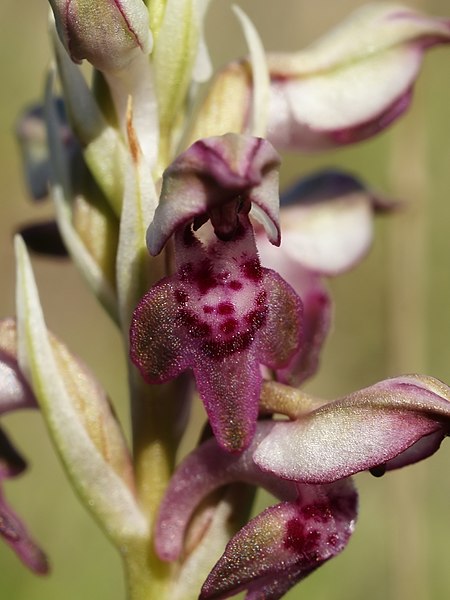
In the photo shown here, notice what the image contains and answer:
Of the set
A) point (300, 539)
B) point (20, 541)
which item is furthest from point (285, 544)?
point (20, 541)

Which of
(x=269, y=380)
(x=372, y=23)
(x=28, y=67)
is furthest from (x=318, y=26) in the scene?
(x=269, y=380)

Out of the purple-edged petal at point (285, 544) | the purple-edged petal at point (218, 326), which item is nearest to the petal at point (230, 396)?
the purple-edged petal at point (218, 326)

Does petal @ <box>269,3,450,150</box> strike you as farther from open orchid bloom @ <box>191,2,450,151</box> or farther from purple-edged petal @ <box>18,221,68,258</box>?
purple-edged petal @ <box>18,221,68,258</box>

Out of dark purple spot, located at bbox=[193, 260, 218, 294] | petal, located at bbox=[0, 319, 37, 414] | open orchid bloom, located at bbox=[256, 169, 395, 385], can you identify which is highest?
dark purple spot, located at bbox=[193, 260, 218, 294]

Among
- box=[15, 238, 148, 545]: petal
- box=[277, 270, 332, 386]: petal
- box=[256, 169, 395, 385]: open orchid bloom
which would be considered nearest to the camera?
box=[15, 238, 148, 545]: petal

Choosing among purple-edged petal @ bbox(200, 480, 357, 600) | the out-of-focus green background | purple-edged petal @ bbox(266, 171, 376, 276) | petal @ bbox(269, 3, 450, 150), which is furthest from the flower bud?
the out-of-focus green background

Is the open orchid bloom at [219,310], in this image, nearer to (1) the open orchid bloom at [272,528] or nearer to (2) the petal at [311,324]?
(1) the open orchid bloom at [272,528]

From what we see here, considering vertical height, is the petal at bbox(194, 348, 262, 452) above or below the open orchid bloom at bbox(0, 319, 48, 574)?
above
